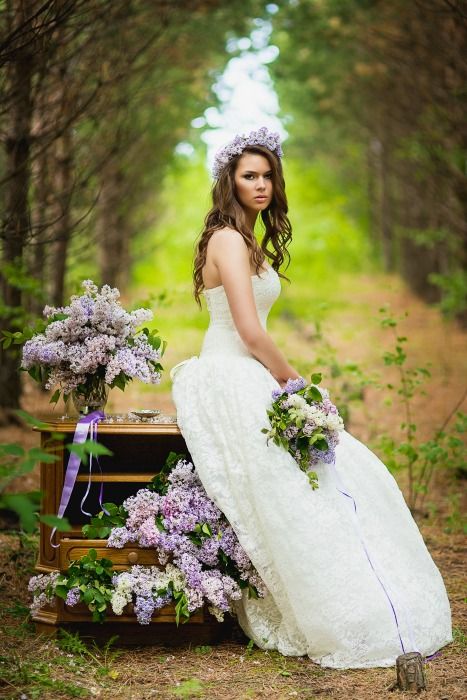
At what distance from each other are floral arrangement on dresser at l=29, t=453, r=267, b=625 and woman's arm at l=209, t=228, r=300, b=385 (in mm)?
673

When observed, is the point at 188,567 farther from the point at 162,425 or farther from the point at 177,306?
the point at 177,306

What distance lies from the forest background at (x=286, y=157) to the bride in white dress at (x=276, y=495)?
1.08 ft

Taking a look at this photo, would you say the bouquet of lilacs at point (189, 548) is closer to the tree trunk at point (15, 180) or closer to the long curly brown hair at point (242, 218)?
the long curly brown hair at point (242, 218)

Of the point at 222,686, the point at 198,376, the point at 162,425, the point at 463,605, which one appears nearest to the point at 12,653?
the point at 222,686

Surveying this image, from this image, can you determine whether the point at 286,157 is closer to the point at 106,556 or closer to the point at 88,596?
the point at 106,556

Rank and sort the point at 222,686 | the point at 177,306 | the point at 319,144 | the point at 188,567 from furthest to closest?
the point at 319,144 → the point at 177,306 → the point at 188,567 → the point at 222,686

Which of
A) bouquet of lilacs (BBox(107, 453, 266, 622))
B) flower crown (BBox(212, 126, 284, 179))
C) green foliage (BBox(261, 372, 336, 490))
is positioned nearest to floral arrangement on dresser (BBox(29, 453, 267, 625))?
bouquet of lilacs (BBox(107, 453, 266, 622))

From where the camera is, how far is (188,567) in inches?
167

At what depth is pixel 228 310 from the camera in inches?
182

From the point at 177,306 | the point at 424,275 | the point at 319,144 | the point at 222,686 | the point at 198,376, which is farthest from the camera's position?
the point at 319,144

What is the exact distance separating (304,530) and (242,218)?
163 cm

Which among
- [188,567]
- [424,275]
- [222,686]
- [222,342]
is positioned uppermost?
[424,275]

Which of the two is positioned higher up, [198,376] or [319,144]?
[319,144]

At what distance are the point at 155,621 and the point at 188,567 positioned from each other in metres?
0.33
